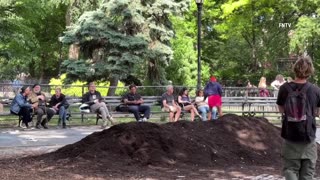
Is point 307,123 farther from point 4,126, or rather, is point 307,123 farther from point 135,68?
point 135,68

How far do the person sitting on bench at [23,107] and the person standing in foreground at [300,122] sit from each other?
1064cm

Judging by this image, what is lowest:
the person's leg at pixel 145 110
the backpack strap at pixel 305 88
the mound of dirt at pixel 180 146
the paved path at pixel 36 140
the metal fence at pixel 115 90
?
the paved path at pixel 36 140

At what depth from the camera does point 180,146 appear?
30.0 ft

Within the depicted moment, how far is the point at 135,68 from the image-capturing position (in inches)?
949

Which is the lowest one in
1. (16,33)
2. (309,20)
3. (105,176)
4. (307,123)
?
(105,176)

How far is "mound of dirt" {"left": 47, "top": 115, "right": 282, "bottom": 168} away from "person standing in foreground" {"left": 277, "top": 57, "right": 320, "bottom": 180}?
3.32 metres

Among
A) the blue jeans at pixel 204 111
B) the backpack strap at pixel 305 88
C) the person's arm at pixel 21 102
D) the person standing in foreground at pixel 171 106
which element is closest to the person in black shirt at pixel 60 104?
the person's arm at pixel 21 102

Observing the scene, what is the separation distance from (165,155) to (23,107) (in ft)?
23.8

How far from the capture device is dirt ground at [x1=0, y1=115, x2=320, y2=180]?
7.96 metres

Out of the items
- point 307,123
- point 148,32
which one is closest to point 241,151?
point 307,123

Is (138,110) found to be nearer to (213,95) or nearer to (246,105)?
(213,95)

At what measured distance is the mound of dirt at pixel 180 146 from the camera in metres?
8.79

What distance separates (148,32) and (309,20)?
1184 cm

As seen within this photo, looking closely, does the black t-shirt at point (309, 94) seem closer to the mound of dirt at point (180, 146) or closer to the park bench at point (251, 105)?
the mound of dirt at point (180, 146)
